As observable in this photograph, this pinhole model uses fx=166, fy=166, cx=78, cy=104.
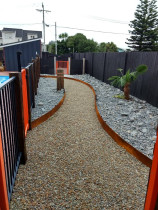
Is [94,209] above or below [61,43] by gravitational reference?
below

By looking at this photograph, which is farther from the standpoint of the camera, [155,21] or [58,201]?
[155,21]

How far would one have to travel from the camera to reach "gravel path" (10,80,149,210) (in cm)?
217

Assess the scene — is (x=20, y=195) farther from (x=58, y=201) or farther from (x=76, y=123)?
(x=76, y=123)

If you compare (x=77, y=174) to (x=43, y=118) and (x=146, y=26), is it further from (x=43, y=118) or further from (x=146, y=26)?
(x=146, y=26)

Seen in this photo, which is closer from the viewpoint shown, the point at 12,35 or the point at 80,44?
the point at 12,35

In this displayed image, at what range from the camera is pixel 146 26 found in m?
36.8

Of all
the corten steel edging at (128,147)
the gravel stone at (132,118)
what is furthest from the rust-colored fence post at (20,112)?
the gravel stone at (132,118)

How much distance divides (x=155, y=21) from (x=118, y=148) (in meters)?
41.8

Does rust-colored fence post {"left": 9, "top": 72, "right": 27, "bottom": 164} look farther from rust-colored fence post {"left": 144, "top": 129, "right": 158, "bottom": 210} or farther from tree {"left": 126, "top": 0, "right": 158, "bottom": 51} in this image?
tree {"left": 126, "top": 0, "right": 158, "bottom": 51}

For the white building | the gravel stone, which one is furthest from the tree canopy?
the gravel stone

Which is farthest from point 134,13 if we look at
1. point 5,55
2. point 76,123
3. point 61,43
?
point 76,123

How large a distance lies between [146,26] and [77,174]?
41619 mm

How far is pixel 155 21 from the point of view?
121 feet

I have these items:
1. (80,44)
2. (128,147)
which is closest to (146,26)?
(80,44)
